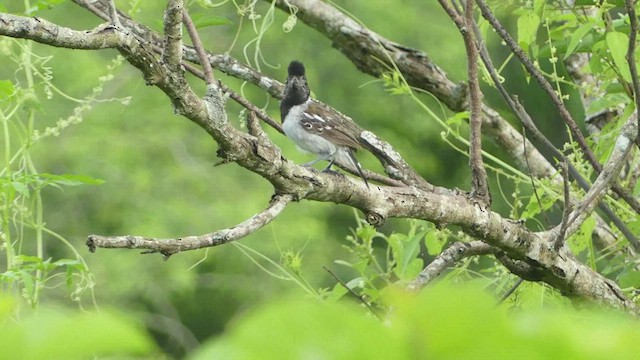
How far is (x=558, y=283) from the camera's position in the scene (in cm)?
251

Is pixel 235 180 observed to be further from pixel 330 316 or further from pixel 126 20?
pixel 330 316

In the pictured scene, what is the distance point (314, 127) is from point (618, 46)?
1.58 m

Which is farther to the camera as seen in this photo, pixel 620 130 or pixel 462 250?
pixel 620 130

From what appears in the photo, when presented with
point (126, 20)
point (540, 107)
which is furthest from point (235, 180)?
point (126, 20)

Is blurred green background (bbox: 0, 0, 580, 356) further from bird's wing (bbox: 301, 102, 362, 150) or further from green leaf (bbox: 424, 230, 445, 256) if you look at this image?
green leaf (bbox: 424, 230, 445, 256)

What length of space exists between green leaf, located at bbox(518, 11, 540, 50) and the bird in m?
0.76

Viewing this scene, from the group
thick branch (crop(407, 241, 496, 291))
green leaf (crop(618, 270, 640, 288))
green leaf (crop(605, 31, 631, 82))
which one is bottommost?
thick branch (crop(407, 241, 496, 291))

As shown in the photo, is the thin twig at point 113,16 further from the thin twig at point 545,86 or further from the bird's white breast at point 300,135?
the bird's white breast at point 300,135

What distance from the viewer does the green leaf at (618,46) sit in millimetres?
2322

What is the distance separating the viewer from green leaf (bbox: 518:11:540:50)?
9.04 ft

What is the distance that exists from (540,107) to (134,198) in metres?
4.46

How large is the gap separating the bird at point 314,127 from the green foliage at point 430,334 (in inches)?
122

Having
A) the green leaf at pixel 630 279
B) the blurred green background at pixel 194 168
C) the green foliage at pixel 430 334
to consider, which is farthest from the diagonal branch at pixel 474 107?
the blurred green background at pixel 194 168

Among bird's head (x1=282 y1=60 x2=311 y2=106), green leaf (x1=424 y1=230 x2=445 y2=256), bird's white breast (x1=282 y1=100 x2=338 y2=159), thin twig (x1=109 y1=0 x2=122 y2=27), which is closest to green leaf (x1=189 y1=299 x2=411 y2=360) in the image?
thin twig (x1=109 y1=0 x2=122 y2=27)
